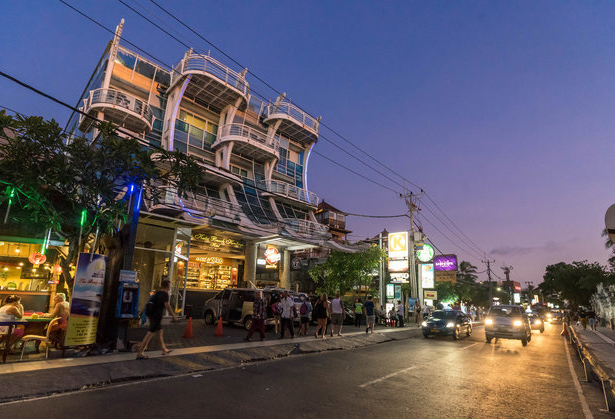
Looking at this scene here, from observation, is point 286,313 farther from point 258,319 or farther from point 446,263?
point 446,263

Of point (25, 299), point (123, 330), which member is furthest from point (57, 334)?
point (25, 299)

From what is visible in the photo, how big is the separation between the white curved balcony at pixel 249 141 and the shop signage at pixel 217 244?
682 cm

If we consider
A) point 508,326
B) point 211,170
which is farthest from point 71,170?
point 508,326

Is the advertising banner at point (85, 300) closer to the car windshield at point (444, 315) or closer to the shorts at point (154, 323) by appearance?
the shorts at point (154, 323)

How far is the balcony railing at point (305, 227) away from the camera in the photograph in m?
27.2

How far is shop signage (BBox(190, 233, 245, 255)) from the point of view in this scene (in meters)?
23.1

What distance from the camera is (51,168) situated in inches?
372

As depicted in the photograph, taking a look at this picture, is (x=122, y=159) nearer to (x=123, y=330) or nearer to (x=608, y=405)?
(x=123, y=330)

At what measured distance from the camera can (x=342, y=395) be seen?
639 cm

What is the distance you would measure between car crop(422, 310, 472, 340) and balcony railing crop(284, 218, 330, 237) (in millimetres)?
11699

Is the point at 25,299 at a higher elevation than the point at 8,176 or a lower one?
lower

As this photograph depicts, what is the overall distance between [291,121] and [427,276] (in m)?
18.6

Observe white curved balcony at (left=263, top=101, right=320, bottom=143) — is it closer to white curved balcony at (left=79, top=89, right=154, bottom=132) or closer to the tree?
white curved balcony at (left=79, top=89, right=154, bottom=132)

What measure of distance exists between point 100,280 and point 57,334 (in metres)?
1.63
